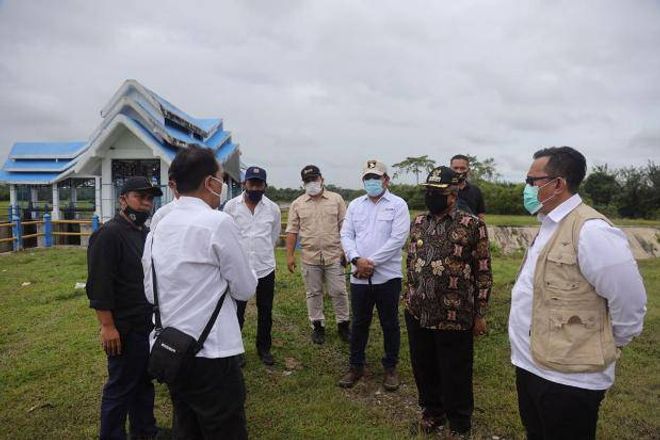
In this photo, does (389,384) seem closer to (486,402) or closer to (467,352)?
(486,402)

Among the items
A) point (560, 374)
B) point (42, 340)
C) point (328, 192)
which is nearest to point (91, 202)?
point (42, 340)

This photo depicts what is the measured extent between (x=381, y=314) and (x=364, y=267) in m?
0.50

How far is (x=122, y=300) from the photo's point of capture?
9.07ft

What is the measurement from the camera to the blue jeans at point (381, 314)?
381 cm

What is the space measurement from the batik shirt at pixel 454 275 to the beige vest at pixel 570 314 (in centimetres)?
91

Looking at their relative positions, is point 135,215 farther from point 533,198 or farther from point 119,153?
point 119,153

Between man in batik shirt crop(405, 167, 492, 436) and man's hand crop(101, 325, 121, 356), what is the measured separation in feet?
6.63

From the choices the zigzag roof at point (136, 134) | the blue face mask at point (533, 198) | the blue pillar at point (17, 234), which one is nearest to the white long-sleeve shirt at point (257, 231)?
the blue face mask at point (533, 198)

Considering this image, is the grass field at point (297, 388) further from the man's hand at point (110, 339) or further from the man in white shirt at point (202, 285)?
the man in white shirt at point (202, 285)

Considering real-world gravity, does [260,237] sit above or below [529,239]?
above

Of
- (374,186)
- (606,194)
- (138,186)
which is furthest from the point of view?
(606,194)

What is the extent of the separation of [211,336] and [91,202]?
16.1 m

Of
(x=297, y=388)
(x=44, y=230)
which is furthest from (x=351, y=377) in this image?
(x=44, y=230)

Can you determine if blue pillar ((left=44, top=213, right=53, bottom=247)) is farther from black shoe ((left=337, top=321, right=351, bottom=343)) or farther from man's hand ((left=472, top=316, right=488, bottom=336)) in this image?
man's hand ((left=472, top=316, right=488, bottom=336))
